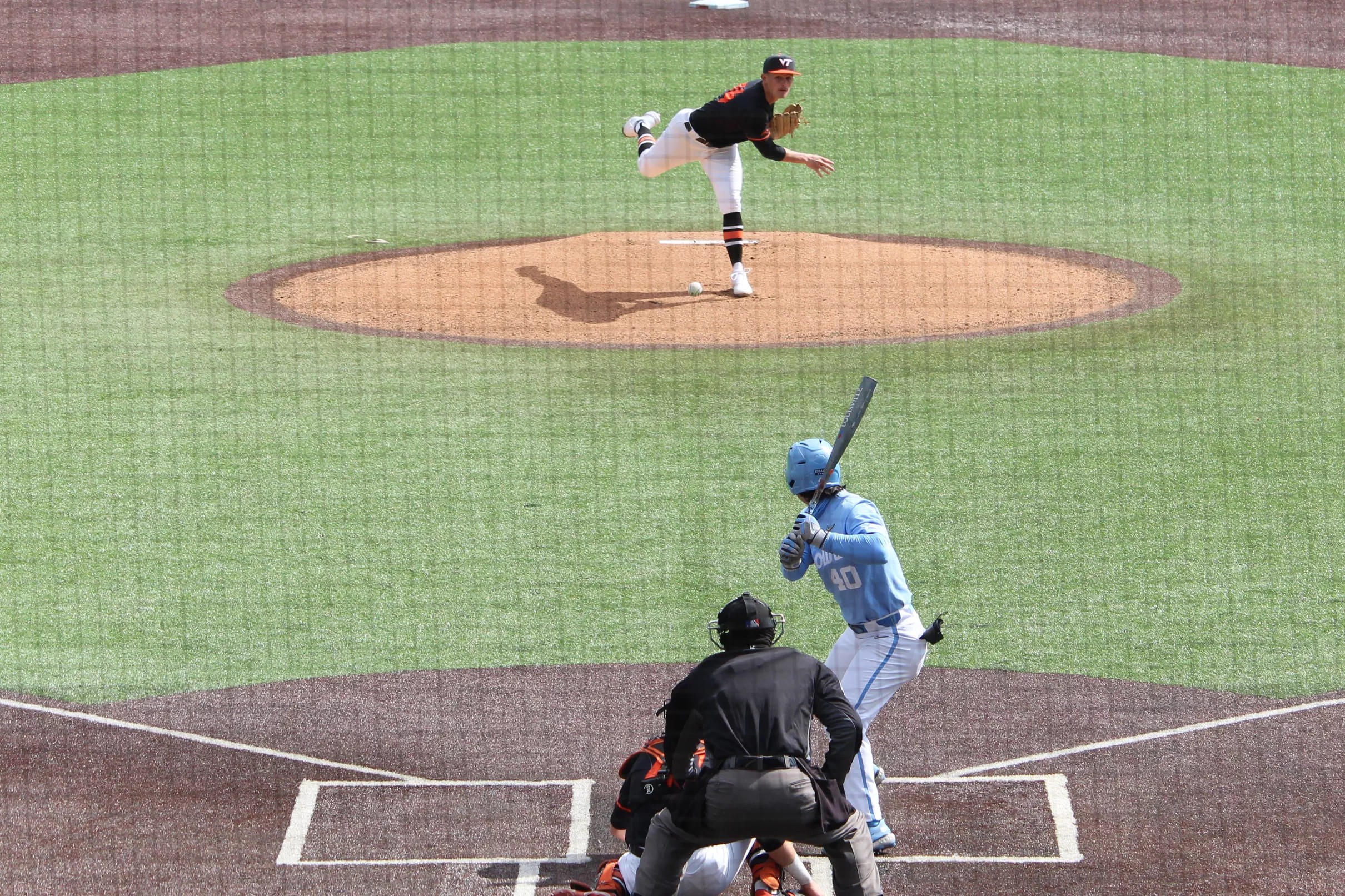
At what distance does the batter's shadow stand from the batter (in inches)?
314

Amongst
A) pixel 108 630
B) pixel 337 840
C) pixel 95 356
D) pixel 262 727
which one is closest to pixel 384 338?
pixel 95 356

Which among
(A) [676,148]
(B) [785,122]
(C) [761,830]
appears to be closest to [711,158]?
(A) [676,148]

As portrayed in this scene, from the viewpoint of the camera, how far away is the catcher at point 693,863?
5773 mm

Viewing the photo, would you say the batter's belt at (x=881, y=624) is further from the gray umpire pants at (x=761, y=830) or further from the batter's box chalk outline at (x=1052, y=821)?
the gray umpire pants at (x=761, y=830)

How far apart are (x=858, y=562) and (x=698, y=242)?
10.00 metres

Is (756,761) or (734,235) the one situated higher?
(734,235)

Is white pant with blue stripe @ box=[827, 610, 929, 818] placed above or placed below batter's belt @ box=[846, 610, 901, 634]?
below

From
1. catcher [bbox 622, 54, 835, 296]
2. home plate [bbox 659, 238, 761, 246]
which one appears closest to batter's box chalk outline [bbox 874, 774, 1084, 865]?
catcher [bbox 622, 54, 835, 296]

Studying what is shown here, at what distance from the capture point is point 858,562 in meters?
6.50

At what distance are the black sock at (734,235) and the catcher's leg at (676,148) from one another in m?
0.54

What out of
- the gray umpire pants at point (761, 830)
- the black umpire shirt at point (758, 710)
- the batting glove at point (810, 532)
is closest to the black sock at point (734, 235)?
the batting glove at point (810, 532)

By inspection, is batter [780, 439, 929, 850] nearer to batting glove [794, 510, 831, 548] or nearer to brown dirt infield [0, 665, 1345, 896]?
batting glove [794, 510, 831, 548]

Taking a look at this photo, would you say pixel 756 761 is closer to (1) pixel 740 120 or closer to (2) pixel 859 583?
(2) pixel 859 583

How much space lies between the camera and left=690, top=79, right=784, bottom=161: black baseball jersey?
14172mm
